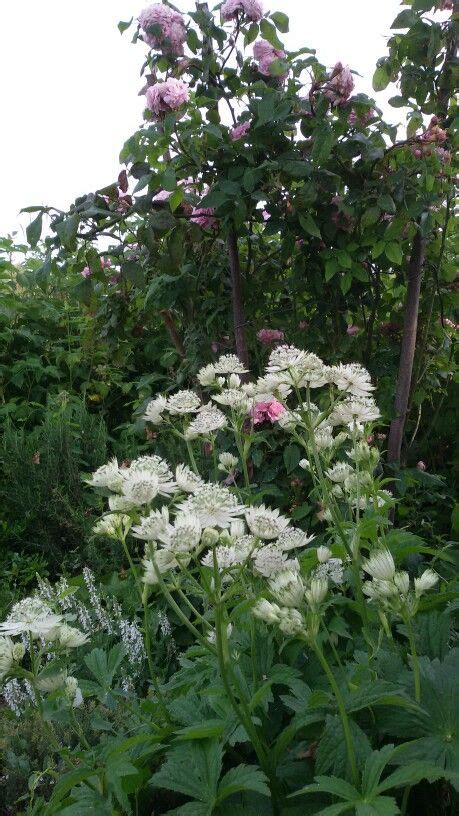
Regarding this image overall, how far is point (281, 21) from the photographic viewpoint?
99.3 inches

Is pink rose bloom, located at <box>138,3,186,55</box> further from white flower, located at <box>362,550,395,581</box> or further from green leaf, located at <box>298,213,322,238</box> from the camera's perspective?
white flower, located at <box>362,550,395,581</box>

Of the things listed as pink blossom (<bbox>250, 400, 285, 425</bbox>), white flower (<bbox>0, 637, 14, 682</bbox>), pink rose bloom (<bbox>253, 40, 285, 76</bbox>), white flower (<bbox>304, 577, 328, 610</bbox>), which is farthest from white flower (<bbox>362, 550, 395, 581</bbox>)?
pink rose bloom (<bbox>253, 40, 285, 76</bbox>)

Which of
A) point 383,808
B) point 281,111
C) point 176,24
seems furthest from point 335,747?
point 176,24

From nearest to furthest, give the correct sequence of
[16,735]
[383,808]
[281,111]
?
[383,808]
[16,735]
[281,111]

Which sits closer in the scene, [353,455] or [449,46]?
[353,455]

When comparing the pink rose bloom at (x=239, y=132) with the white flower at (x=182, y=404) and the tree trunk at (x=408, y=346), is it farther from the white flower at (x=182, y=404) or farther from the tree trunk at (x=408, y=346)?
the white flower at (x=182, y=404)

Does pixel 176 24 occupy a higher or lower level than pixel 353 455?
higher

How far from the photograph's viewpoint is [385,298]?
9.74ft

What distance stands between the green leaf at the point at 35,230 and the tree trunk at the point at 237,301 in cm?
64

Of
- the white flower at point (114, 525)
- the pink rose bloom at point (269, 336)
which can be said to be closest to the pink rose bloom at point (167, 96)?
the pink rose bloom at point (269, 336)

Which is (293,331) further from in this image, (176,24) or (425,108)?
(176,24)

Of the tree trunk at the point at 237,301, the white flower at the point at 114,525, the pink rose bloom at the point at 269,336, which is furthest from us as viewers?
the pink rose bloom at the point at 269,336

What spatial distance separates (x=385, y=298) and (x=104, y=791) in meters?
2.27

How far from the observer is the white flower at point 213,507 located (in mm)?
1006
